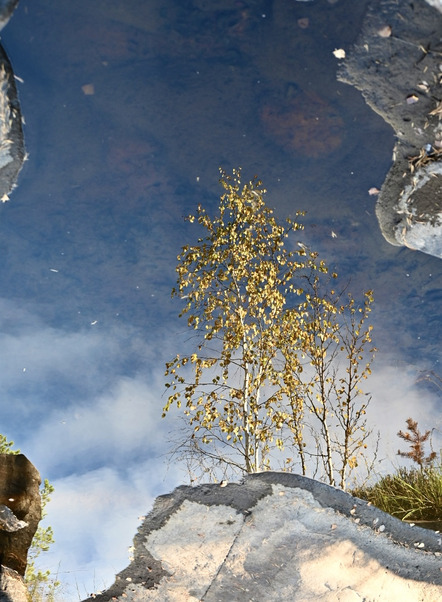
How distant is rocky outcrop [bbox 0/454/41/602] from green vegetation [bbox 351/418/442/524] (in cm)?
321

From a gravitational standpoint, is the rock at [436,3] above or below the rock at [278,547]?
above

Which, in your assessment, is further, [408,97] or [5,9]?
[408,97]

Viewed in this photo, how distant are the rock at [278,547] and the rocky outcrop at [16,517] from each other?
848 mm

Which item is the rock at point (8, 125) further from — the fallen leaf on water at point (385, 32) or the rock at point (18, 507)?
the rock at point (18, 507)

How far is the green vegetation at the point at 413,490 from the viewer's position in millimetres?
4875

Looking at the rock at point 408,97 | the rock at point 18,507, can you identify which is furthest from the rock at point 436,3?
the rock at point 18,507

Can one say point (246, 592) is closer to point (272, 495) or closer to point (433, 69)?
point (272, 495)

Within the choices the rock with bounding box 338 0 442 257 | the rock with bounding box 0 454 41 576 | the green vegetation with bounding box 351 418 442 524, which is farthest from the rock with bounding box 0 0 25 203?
the green vegetation with bounding box 351 418 442 524

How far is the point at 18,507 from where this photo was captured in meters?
3.46

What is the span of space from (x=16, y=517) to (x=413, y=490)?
148 inches

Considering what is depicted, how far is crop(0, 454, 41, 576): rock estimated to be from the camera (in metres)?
3.35

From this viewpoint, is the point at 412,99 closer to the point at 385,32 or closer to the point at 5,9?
the point at 385,32

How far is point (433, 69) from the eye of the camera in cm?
244

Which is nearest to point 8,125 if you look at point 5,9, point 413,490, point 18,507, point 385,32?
point 5,9
